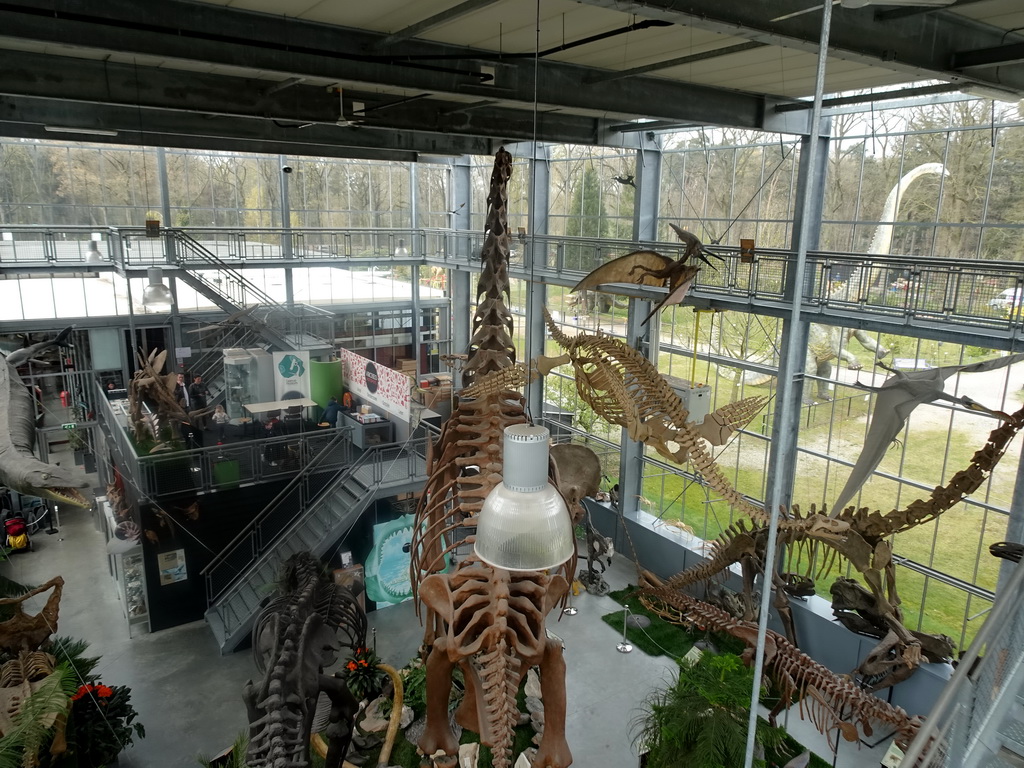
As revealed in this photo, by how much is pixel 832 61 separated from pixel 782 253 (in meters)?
3.11

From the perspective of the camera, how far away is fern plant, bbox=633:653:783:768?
505cm

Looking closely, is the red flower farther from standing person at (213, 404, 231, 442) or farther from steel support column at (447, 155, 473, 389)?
steel support column at (447, 155, 473, 389)

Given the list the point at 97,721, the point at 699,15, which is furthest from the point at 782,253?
the point at 97,721

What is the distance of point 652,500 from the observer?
11805mm

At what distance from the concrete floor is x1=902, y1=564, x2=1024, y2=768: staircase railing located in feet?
16.7

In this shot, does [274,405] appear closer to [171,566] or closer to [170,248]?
[171,566]

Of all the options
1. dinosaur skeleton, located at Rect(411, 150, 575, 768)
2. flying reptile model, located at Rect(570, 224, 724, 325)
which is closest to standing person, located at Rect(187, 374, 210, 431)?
dinosaur skeleton, located at Rect(411, 150, 575, 768)

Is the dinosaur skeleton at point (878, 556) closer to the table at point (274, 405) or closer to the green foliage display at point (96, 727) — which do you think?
the table at point (274, 405)

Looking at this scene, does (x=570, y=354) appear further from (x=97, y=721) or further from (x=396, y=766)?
(x=97, y=721)

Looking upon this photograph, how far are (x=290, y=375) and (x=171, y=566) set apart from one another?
2.82 metres

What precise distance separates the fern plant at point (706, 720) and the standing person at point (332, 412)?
6.00m

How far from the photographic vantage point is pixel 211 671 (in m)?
8.11

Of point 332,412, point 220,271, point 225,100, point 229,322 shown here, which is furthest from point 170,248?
point 225,100

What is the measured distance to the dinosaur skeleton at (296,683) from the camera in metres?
4.82
